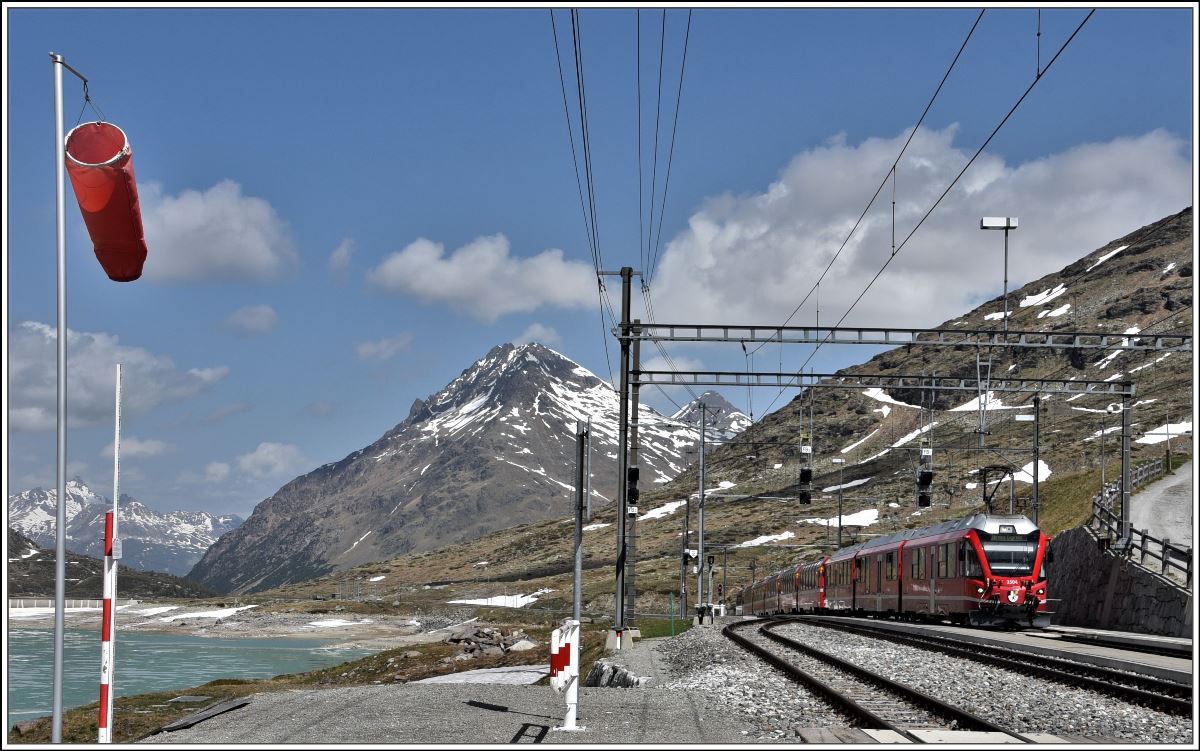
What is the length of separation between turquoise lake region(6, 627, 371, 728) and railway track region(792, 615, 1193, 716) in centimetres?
2583

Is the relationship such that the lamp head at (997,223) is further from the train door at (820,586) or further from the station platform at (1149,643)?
the train door at (820,586)

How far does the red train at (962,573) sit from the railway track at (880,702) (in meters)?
14.4

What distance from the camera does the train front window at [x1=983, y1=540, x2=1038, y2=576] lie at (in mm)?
37719

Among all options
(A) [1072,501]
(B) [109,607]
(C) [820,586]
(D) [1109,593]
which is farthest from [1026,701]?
(A) [1072,501]

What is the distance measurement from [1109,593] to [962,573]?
4.51m

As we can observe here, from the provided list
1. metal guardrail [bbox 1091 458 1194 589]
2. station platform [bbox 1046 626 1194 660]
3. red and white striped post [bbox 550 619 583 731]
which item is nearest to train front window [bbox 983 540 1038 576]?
metal guardrail [bbox 1091 458 1194 589]

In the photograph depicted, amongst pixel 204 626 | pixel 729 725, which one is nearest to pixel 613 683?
pixel 729 725

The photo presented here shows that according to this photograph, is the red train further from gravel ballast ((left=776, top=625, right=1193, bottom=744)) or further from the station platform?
gravel ballast ((left=776, top=625, right=1193, bottom=744))

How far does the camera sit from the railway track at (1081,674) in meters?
16.2

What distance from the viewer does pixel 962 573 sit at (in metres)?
38.4

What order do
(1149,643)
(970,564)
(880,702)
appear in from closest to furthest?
(880,702) < (1149,643) < (970,564)

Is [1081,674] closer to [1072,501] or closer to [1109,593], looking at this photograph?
[1109,593]

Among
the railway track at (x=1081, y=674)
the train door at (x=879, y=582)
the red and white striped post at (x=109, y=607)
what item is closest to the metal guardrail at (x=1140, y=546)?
the railway track at (x=1081, y=674)

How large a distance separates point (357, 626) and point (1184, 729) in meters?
130
